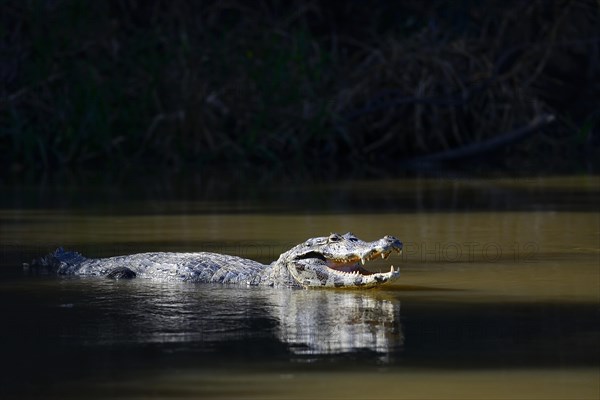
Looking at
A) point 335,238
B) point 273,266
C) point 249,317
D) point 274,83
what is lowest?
point 249,317

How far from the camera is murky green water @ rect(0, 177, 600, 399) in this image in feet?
20.6

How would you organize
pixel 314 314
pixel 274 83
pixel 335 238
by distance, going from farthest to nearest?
pixel 274 83
pixel 335 238
pixel 314 314

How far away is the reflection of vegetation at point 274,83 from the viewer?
2244cm

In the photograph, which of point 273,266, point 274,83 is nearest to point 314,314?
point 273,266

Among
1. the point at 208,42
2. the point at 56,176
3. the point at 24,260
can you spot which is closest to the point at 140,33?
the point at 208,42

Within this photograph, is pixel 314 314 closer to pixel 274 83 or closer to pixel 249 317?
pixel 249 317

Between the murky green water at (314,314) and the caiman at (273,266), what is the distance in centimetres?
12

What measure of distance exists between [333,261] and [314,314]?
1234mm

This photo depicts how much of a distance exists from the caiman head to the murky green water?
3.7 inches

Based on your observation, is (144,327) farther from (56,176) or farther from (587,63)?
(587,63)

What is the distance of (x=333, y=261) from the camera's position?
9.42 meters

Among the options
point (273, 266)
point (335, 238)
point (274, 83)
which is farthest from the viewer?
point (274, 83)

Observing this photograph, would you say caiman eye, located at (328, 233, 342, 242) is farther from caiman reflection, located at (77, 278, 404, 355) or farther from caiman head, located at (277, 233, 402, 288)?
caiman reflection, located at (77, 278, 404, 355)

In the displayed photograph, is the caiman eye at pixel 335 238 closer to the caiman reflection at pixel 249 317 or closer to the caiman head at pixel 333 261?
the caiman head at pixel 333 261
